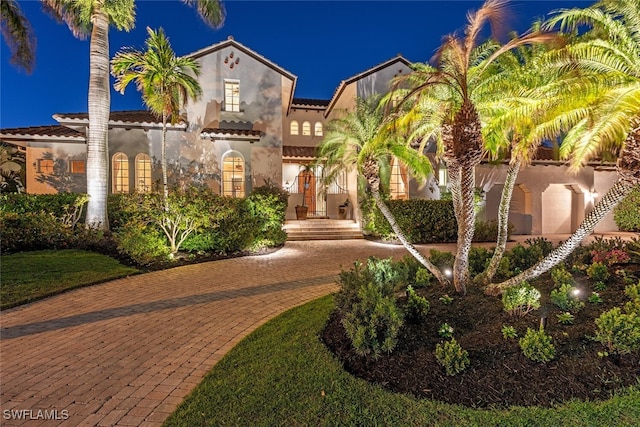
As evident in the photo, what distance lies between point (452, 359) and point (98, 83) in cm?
1525

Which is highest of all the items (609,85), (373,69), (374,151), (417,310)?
(373,69)

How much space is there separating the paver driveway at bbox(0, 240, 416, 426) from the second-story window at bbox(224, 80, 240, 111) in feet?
38.0

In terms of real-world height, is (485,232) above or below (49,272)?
above

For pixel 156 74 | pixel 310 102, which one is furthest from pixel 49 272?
pixel 310 102

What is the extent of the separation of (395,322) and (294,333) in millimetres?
1710

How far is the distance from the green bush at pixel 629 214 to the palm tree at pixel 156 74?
21.4 metres

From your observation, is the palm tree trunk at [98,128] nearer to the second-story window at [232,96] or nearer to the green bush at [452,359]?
the second-story window at [232,96]

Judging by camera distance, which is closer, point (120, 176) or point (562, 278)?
point (562, 278)

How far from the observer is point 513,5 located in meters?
5.09

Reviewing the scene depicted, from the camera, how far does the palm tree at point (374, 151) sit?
7207 mm

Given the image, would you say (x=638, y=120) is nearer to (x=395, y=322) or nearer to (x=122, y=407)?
(x=395, y=322)

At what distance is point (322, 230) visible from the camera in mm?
17641

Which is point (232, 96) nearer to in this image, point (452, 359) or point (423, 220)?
point (423, 220)

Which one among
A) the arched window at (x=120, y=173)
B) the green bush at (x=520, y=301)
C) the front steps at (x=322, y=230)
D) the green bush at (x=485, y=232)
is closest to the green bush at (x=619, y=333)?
the green bush at (x=520, y=301)
